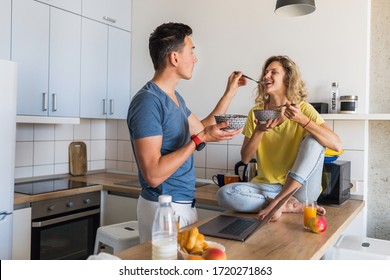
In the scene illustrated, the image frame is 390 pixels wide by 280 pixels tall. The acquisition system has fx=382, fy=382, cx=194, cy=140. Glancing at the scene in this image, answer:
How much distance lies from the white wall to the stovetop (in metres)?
0.97

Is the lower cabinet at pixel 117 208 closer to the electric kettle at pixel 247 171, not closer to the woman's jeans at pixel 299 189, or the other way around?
the electric kettle at pixel 247 171

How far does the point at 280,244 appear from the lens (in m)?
1.34

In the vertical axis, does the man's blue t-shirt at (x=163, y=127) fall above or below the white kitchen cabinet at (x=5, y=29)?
below

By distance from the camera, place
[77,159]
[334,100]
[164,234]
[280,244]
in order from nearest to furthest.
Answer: [164,234] → [280,244] → [334,100] → [77,159]

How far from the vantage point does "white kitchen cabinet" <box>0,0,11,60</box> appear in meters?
2.24

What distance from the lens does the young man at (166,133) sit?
137cm

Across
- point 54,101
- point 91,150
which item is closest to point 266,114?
point 54,101

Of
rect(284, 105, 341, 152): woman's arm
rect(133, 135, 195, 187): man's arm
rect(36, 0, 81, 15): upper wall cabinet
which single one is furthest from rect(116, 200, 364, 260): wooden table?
rect(36, 0, 81, 15): upper wall cabinet

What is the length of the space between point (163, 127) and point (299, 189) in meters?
0.79

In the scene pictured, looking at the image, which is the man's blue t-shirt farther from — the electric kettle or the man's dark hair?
the electric kettle

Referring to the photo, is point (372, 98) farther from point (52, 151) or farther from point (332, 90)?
point (52, 151)

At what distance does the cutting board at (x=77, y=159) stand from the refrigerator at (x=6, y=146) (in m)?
1.01

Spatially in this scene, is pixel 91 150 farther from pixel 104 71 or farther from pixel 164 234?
pixel 164 234

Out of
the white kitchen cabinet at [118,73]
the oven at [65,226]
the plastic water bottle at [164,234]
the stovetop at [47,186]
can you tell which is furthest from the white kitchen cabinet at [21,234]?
the plastic water bottle at [164,234]
